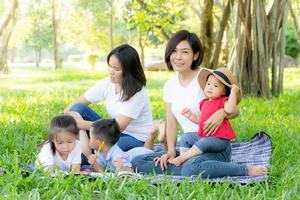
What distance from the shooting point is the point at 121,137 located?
4.19 m

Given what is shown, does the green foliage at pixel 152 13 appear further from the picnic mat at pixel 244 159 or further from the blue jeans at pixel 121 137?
the picnic mat at pixel 244 159

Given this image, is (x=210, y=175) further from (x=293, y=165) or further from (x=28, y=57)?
(x=28, y=57)

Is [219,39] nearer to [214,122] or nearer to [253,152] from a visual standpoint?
[253,152]

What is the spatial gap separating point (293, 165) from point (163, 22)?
10173mm

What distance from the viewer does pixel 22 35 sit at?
38625 mm

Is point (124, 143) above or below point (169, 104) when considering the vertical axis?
below

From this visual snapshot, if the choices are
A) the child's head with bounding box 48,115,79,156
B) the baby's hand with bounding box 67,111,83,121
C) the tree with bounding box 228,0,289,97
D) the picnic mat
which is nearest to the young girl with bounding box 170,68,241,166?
the picnic mat

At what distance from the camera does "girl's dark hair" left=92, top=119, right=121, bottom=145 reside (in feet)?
12.2

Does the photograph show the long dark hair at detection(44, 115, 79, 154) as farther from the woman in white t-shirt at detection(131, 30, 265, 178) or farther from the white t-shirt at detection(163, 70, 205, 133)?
the white t-shirt at detection(163, 70, 205, 133)

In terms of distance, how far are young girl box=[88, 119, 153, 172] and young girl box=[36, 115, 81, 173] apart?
0.49 ft

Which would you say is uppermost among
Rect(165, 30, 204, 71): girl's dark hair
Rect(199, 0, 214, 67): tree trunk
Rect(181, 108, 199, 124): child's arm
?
Rect(199, 0, 214, 67): tree trunk

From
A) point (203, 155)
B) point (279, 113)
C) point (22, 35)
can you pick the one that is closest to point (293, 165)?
point (203, 155)

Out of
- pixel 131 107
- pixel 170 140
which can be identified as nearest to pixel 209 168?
pixel 170 140

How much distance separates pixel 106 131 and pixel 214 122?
0.79m
